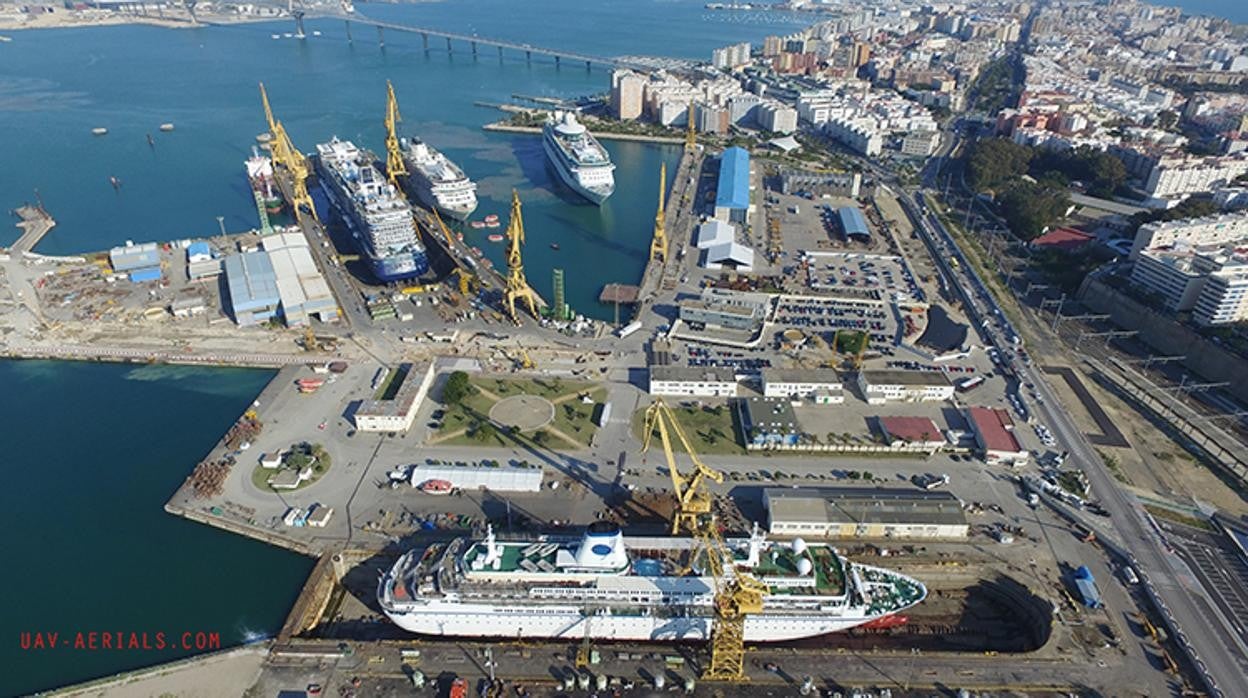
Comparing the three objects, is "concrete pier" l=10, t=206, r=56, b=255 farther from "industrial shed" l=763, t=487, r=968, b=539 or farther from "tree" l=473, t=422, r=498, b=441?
"industrial shed" l=763, t=487, r=968, b=539

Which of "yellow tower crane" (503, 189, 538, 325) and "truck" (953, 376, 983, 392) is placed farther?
"yellow tower crane" (503, 189, 538, 325)

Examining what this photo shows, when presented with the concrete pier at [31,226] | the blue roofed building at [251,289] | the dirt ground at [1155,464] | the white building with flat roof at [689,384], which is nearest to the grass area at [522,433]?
the white building with flat roof at [689,384]

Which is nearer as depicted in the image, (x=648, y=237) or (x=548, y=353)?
(x=548, y=353)

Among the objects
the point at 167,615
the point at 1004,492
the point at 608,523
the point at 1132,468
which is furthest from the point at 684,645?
the point at 1132,468

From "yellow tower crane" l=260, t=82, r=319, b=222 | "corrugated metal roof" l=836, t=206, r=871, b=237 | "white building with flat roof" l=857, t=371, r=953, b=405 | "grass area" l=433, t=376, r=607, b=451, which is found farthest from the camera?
"yellow tower crane" l=260, t=82, r=319, b=222

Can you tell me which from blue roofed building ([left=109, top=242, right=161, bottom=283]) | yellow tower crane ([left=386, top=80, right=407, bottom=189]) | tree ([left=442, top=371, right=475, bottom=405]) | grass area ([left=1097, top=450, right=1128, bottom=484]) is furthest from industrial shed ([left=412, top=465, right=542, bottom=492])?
yellow tower crane ([left=386, top=80, right=407, bottom=189])

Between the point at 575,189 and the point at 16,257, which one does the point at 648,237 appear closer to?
the point at 575,189

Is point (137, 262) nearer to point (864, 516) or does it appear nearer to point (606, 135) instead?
point (864, 516)
